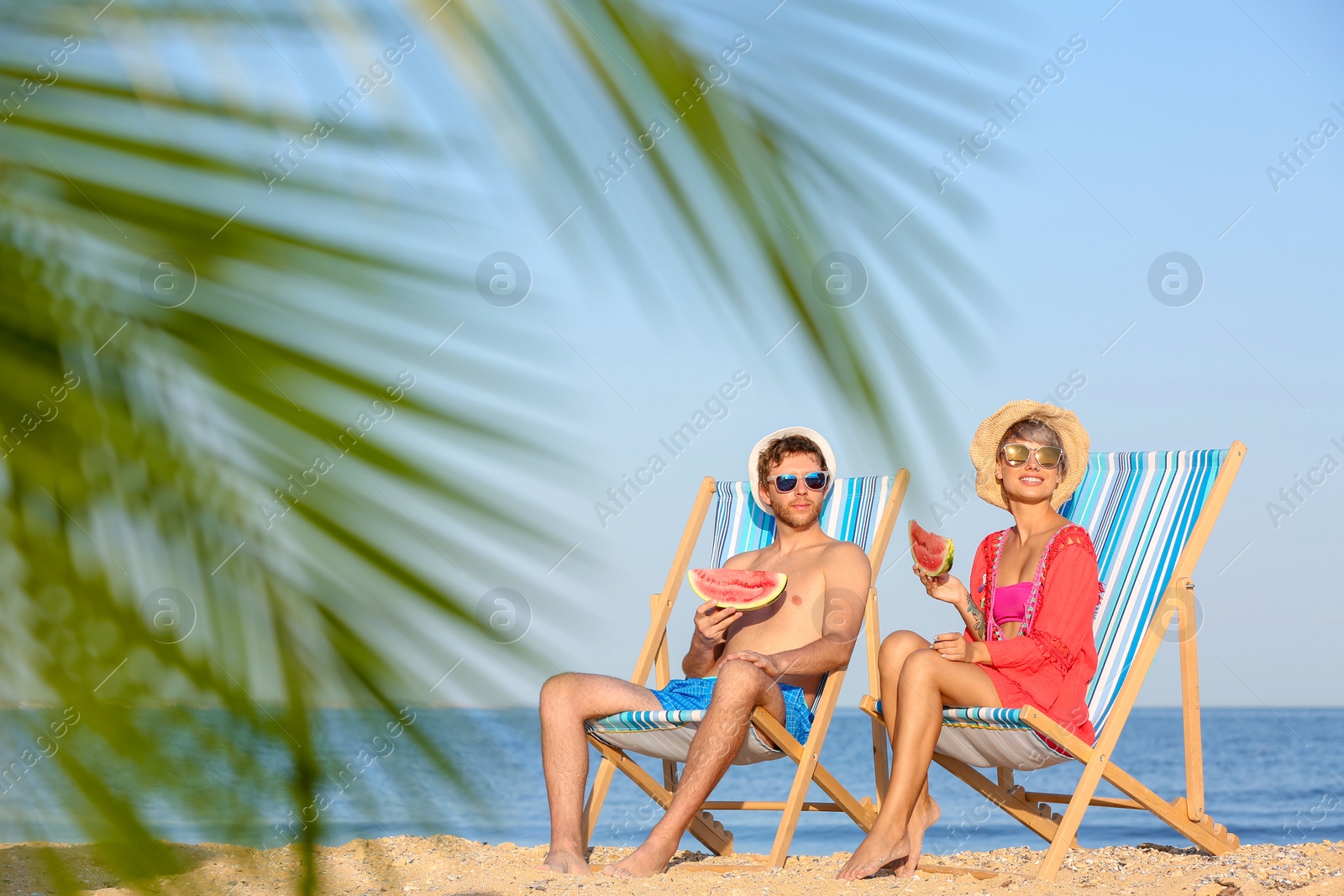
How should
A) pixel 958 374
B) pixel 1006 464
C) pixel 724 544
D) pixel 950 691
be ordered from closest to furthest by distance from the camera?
pixel 958 374, pixel 950 691, pixel 1006 464, pixel 724 544

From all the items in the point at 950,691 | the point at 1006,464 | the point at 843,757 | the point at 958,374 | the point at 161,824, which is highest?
the point at 1006,464

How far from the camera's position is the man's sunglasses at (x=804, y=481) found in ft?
17.1

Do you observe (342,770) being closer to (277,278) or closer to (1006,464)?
(277,278)

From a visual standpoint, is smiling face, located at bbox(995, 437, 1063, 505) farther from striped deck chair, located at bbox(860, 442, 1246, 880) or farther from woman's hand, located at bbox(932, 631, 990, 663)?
woman's hand, located at bbox(932, 631, 990, 663)

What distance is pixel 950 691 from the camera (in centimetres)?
444

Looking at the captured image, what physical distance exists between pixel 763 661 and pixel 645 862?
861mm

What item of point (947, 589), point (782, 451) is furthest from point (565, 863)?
point (782, 451)

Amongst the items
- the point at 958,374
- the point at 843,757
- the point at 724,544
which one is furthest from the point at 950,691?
the point at 843,757

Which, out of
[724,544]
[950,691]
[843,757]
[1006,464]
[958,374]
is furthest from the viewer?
[843,757]

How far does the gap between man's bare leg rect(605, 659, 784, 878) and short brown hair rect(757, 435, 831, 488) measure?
958 millimetres

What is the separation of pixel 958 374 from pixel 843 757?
2577 cm

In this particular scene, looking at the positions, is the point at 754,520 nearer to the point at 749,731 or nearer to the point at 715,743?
the point at 749,731

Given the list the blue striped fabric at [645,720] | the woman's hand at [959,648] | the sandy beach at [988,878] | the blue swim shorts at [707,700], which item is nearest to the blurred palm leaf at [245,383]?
the sandy beach at [988,878]

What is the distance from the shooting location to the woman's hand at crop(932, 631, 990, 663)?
4.43 m
